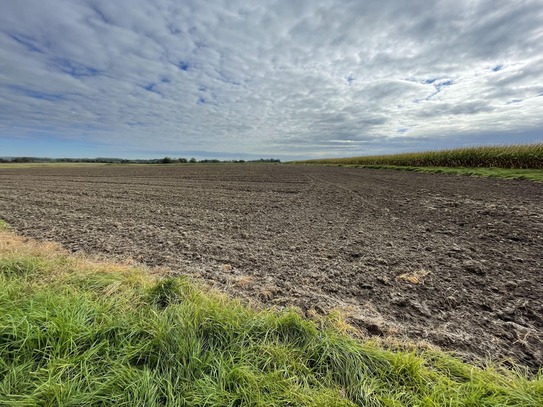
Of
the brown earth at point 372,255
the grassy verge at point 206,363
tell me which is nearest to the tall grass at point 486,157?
the brown earth at point 372,255

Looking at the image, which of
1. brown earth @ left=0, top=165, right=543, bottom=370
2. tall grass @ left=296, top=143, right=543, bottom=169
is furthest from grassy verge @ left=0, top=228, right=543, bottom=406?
tall grass @ left=296, top=143, right=543, bottom=169

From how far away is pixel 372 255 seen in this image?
5082 mm

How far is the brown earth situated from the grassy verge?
2.19 ft

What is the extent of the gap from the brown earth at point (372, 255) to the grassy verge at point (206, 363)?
67cm

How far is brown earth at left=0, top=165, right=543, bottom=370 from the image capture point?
3.00 meters

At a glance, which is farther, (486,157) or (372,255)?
A: (486,157)

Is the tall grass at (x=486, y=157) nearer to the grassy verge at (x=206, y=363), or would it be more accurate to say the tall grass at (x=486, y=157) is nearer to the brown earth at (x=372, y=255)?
the brown earth at (x=372, y=255)

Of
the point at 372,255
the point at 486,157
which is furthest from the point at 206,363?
the point at 486,157

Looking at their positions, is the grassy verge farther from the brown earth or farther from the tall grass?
the tall grass

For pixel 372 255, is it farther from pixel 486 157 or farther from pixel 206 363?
pixel 486 157

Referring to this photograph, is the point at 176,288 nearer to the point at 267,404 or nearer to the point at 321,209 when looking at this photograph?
the point at 267,404

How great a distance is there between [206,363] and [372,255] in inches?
156

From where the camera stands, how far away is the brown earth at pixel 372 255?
300 centimetres

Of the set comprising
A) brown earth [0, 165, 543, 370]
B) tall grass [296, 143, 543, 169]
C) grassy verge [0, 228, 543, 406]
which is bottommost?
brown earth [0, 165, 543, 370]
